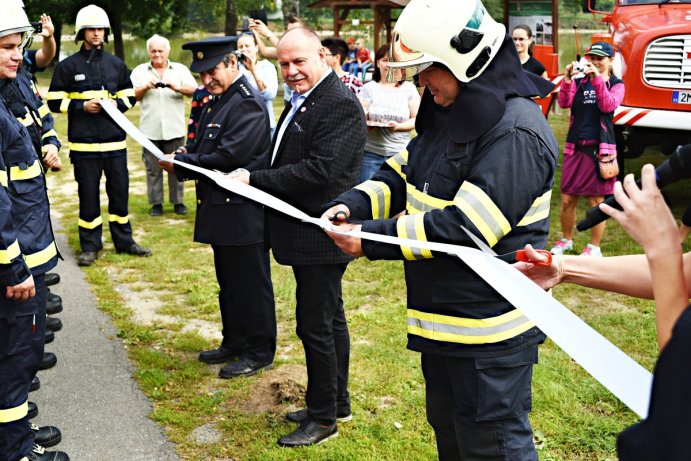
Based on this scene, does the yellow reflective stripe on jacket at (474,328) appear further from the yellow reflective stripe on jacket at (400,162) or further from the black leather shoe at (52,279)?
the black leather shoe at (52,279)

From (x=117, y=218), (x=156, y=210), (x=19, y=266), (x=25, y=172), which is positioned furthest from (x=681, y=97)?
(x=19, y=266)

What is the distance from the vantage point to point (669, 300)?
5.82 feet

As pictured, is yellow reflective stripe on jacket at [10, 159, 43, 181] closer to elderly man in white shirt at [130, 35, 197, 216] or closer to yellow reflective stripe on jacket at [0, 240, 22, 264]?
yellow reflective stripe on jacket at [0, 240, 22, 264]

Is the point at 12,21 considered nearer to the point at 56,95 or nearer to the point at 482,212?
the point at 482,212

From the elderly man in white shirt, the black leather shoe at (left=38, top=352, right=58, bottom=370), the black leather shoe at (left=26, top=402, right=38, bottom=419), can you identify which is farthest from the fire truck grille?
the black leather shoe at (left=26, top=402, right=38, bottom=419)

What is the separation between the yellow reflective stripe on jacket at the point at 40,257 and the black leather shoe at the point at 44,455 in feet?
3.25

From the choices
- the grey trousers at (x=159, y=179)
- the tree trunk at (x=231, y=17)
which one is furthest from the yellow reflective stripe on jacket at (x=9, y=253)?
the tree trunk at (x=231, y=17)

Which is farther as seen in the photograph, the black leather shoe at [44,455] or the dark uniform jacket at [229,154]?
the dark uniform jacket at [229,154]

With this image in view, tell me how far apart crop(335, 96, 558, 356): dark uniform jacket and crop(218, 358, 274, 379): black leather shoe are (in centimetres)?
254

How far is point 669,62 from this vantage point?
8664mm

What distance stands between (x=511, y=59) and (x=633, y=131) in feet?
22.1

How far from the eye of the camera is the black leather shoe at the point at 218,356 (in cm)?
580

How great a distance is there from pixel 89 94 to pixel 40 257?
3.98 metres

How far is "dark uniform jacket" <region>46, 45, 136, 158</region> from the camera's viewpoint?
8.01 m
